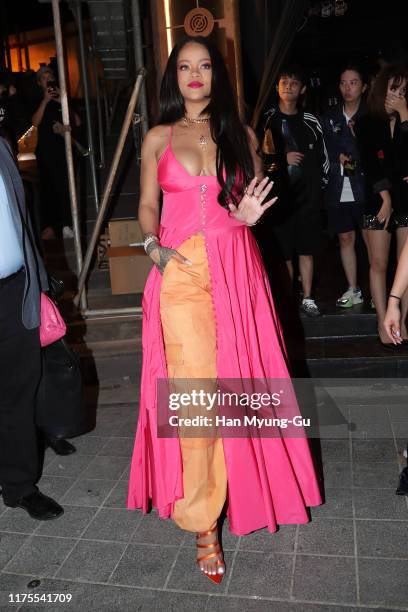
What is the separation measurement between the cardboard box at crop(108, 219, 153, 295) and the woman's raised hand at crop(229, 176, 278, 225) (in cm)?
316

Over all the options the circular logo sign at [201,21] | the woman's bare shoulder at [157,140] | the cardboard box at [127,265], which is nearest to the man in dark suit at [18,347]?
the woman's bare shoulder at [157,140]

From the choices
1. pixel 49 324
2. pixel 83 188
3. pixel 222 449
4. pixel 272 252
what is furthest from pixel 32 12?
pixel 222 449

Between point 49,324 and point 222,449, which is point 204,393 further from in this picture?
point 49,324

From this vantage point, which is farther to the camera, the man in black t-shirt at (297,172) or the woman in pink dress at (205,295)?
the man in black t-shirt at (297,172)

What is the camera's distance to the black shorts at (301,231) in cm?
532

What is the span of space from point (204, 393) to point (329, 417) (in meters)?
1.59

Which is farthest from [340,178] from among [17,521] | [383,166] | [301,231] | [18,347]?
[17,521]

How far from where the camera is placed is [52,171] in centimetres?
732

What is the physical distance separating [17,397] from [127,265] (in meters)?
2.82

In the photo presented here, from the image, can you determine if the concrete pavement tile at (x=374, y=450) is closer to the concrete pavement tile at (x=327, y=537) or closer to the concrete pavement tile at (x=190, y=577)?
the concrete pavement tile at (x=327, y=537)

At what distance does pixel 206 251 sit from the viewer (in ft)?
9.18

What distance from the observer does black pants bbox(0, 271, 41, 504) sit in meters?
3.17

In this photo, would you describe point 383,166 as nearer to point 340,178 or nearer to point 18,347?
point 340,178

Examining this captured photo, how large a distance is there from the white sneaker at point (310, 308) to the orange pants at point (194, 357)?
254 centimetres
